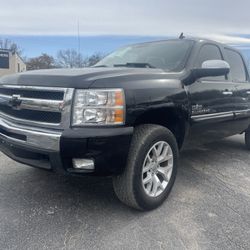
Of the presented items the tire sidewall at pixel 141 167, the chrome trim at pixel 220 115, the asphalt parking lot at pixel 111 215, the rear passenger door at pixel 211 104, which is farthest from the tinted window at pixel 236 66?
the tire sidewall at pixel 141 167

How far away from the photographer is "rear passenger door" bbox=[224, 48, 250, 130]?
201 inches

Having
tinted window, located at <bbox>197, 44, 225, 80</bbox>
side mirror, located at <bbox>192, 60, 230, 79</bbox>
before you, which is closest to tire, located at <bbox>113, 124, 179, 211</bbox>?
side mirror, located at <bbox>192, 60, 230, 79</bbox>

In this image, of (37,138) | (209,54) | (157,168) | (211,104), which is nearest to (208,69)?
(211,104)

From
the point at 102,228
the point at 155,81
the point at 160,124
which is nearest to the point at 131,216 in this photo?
the point at 102,228

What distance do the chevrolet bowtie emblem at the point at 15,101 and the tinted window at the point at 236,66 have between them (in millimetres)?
3222

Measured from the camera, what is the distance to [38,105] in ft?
10.5

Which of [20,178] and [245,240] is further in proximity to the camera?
[20,178]

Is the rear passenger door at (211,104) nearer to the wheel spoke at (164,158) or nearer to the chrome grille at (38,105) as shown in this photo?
the wheel spoke at (164,158)

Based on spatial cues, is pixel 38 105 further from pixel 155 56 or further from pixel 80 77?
pixel 155 56

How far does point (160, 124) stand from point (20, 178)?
1.90m

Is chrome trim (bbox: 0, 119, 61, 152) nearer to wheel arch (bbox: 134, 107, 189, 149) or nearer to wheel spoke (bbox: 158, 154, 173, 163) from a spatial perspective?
wheel arch (bbox: 134, 107, 189, 149)

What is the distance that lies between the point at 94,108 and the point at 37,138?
589 millimetres

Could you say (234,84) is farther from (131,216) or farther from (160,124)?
(131,216)

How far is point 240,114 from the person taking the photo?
518 cm
